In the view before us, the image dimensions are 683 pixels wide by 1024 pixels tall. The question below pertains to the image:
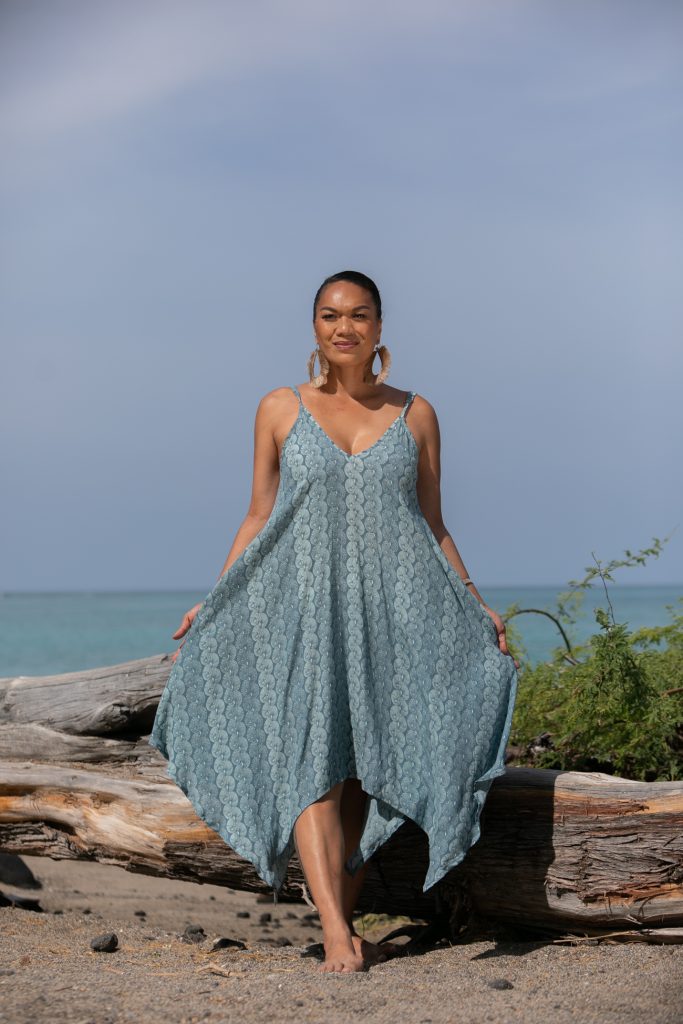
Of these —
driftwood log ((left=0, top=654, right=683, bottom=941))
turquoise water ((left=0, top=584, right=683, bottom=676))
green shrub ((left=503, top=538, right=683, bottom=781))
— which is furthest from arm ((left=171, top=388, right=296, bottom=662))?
turquoise water ((left=0, top=584, right=683, bottom=676))

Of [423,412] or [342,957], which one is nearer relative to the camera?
[342,957]

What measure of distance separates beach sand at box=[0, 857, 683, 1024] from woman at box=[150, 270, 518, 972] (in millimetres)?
308

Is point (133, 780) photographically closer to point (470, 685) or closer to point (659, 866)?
point (470, 685)

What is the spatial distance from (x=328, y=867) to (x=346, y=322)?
2058 mm

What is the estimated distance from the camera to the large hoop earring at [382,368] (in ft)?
15.0

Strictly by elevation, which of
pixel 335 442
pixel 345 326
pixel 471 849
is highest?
pixel 345 326

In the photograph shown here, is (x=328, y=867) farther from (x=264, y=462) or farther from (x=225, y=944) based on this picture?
(x=264, y=462)

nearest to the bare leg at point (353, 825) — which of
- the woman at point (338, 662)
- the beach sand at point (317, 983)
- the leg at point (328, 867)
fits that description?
the woman at point (338, 662)

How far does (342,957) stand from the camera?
397 cm

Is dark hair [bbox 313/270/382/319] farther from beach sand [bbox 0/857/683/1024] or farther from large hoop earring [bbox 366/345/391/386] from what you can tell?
beach sand [bbox 0/857/683/1024]

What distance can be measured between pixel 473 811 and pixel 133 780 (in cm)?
194

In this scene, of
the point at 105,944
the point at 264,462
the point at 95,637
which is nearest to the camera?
the point at 264,462

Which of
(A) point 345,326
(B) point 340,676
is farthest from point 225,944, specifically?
(A) point 345,326

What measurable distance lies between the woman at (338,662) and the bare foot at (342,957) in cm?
2
